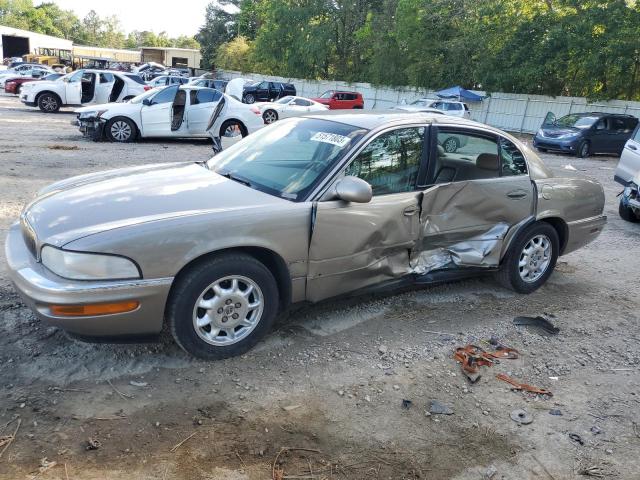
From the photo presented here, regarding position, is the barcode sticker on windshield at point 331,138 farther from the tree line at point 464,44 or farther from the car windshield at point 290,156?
the tree line at point 464,44

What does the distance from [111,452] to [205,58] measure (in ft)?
235

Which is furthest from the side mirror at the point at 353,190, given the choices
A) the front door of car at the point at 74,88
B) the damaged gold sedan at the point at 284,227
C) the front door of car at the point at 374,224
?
the front door of car at the point at 74,88

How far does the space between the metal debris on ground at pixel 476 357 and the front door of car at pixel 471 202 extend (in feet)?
2.46

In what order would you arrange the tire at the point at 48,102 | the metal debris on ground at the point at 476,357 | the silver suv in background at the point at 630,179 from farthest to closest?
1. the tire at the point at 48,102
2. the silver suv in background at the point at 630,179
3. the metal debris on ground at the point at 476,357

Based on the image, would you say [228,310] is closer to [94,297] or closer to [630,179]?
[94,297]

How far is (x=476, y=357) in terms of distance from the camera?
398 centimetres

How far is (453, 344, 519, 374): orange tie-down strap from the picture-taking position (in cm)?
389

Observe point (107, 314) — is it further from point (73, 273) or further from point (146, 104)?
point (146, 104)

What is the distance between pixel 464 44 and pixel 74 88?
2153 centimetres

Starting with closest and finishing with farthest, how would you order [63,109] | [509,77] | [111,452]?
[111,452]
[63,109]
[509,77]

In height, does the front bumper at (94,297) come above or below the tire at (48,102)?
above

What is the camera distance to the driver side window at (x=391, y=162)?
4.09 m

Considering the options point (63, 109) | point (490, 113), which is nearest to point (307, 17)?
point (490, 113)

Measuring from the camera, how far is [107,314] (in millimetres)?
3098
